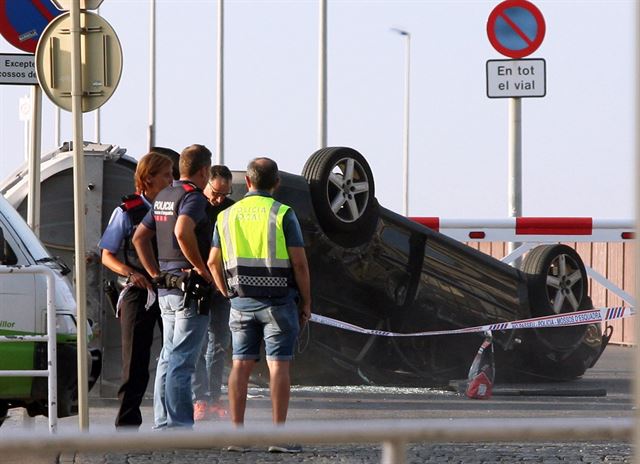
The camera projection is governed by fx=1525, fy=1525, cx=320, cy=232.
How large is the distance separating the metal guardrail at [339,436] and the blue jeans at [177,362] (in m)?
5.27

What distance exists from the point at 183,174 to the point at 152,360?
262 cm

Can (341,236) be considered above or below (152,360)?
above

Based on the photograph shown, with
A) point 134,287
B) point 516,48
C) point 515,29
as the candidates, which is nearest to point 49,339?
point 134,287

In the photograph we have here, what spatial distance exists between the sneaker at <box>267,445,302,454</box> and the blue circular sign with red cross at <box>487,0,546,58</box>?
10.4 m

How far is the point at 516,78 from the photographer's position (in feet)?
44.4

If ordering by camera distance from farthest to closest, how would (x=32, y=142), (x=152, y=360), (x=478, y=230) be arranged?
(x=478, y=230) → (x=152, y=360) → (x=32, y=142)

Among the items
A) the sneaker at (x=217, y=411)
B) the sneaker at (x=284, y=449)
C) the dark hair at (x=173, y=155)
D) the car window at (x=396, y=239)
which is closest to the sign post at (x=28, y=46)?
the dark hair at (x=173, y=155)

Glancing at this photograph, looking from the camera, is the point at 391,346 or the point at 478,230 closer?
the point at 391,346

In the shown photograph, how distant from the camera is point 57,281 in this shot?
30.8 ft

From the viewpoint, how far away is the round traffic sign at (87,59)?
8.52m

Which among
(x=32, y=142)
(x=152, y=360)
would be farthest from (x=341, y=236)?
(x=32, y=142)

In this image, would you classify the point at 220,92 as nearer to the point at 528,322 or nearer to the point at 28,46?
the point at 528,322

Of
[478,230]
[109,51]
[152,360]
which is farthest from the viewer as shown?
[478,230]

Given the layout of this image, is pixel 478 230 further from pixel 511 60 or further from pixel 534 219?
pixel 511 60
